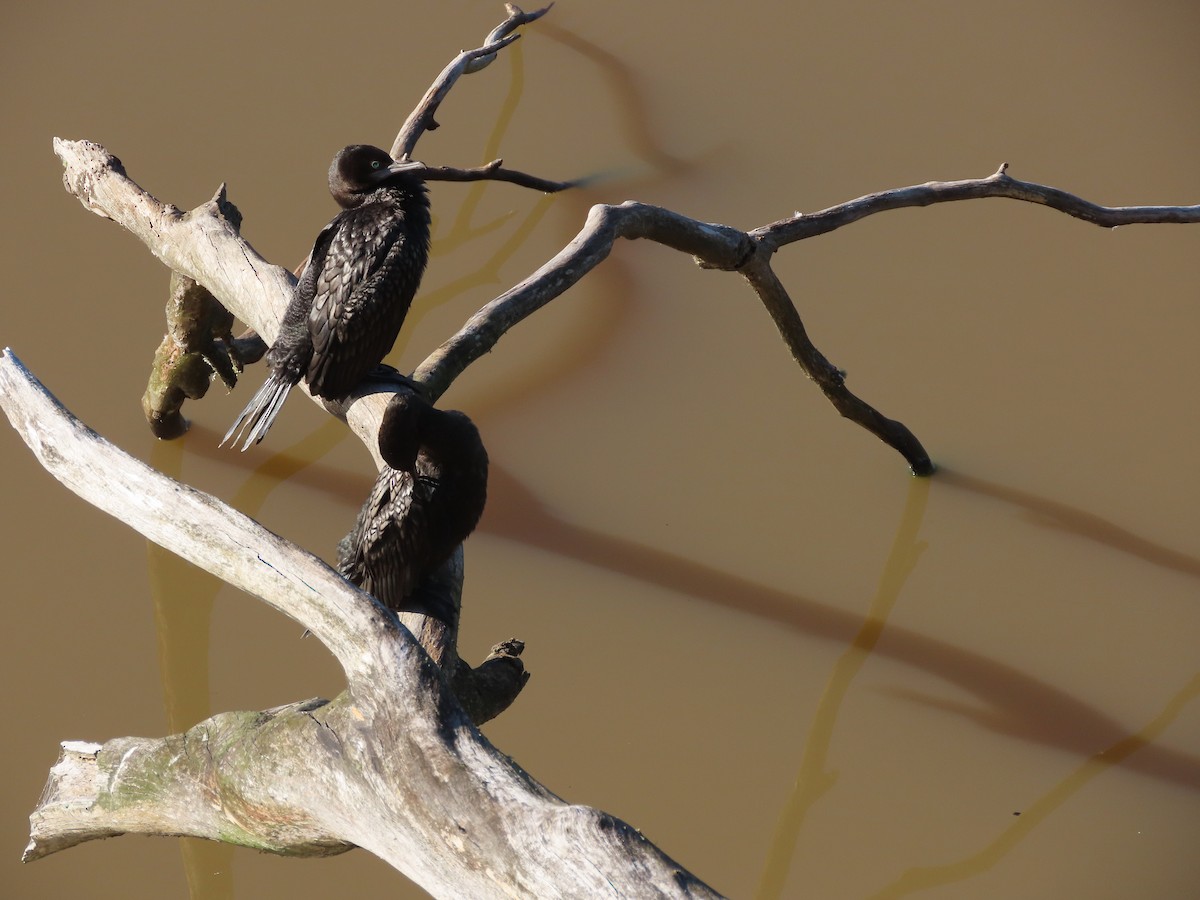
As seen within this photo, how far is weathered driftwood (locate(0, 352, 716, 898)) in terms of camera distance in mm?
1299

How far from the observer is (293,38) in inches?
215

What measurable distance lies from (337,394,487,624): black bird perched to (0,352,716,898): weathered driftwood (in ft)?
1.04

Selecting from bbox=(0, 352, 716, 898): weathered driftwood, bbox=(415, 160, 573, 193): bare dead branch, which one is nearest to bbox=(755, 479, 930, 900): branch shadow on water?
bbox=(0, 352, 716, 898): weathered driftwood

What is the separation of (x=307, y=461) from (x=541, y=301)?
144 cm

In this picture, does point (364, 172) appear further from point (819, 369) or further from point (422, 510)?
point (819, 369)

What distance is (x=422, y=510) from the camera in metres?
2.00

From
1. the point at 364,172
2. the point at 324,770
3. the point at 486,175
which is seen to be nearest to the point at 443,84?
the point at 486,175

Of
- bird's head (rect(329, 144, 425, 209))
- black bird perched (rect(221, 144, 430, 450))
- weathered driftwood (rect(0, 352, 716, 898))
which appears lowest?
weathered driftwood (rect(0, 352, 716, 898))

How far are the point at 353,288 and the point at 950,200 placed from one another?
1.73 m

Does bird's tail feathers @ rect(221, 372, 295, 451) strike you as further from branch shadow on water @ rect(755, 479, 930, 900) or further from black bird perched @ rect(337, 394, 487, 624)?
branch shadow on water @ rect(755, 479, 930, 900)

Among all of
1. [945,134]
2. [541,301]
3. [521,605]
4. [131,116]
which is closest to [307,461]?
[521,605]

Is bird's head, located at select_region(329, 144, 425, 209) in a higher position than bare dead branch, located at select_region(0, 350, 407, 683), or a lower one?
higher

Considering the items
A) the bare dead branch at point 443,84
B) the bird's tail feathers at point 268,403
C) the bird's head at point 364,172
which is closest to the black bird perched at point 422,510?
the bird's tail feathers at point 268,403

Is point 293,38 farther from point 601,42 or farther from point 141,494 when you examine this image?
point 141,494
